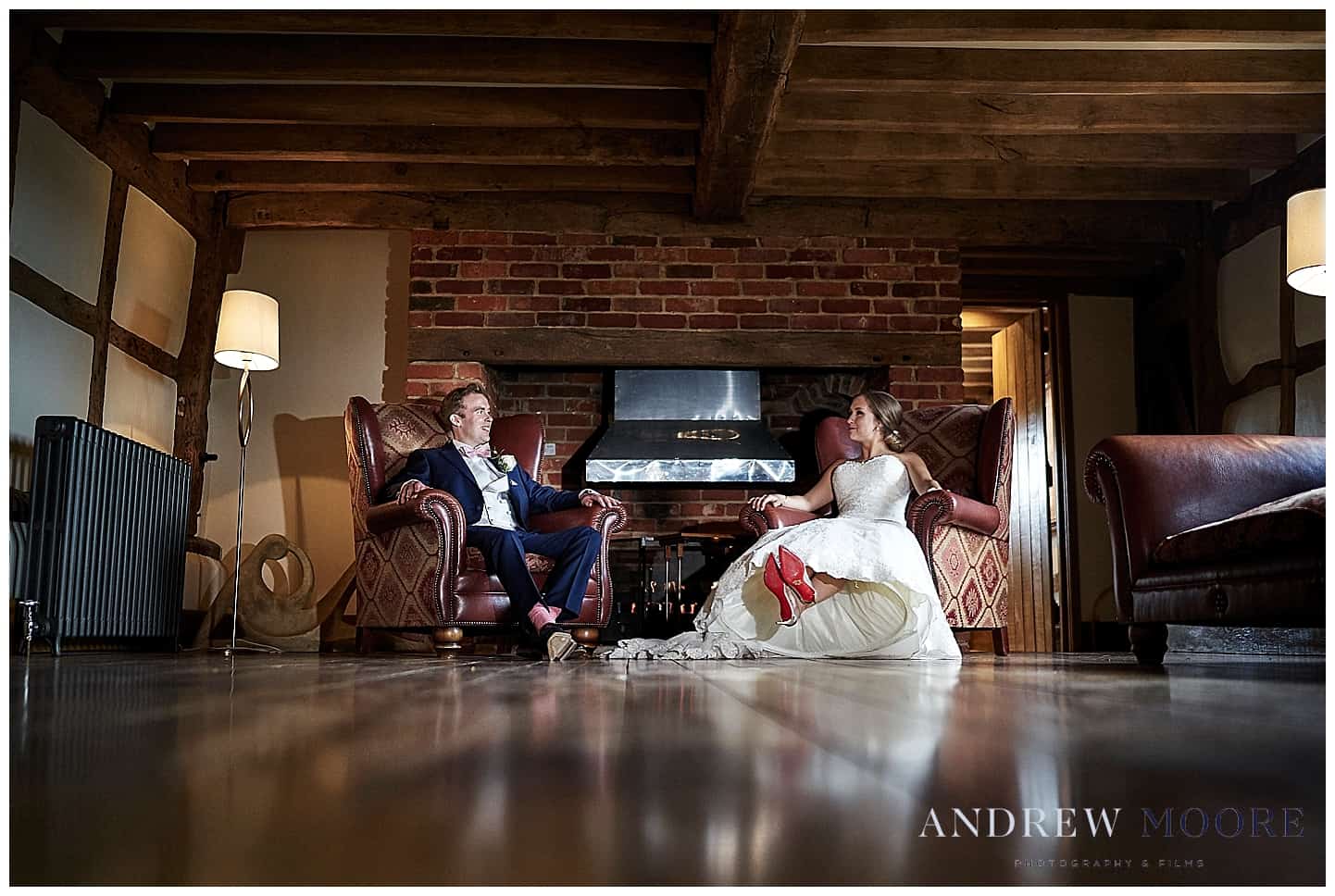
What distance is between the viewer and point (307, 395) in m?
6.03

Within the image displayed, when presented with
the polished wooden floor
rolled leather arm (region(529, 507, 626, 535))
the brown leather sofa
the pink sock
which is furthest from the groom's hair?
the polished wooden floor

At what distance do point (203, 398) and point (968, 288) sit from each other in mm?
4857

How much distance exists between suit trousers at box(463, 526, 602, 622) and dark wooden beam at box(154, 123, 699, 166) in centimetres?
196

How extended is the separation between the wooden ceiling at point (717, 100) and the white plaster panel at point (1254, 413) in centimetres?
110

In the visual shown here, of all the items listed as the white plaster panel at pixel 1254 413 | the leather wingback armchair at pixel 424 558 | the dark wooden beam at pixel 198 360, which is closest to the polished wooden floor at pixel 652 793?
the leather wingback armchair at pixel 424 558

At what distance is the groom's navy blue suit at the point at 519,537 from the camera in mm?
3898

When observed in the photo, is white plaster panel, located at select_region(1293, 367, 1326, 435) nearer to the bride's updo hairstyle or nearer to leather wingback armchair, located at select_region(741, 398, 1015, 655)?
leather wingback armchair, located at select_region(741, 398, 1015, 655)

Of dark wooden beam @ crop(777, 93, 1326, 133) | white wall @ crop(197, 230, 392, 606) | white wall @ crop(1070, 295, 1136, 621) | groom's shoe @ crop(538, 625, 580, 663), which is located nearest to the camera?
groom's shoe @ crop(538, 625, 580, 663)

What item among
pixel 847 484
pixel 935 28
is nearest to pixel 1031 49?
pixel 935 28

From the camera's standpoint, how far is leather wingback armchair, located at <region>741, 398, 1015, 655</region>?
4.32 m

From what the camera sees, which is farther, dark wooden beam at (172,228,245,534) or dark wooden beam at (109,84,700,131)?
dark wooden beam at (172,228,245,534)

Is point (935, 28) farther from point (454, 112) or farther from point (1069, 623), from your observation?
point (1069, 623)

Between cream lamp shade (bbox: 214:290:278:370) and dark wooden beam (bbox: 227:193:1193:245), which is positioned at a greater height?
dark wooden beam (bbox: 227:193:1193:245)

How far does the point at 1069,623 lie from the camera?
6758 mm
